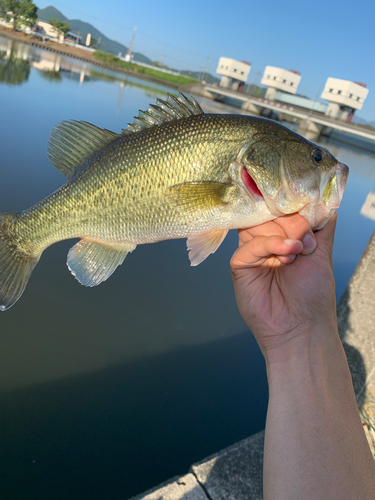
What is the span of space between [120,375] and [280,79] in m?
67.4

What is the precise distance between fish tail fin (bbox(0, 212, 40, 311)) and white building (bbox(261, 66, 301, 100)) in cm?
6645

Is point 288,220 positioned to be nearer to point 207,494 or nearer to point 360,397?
point 207,494

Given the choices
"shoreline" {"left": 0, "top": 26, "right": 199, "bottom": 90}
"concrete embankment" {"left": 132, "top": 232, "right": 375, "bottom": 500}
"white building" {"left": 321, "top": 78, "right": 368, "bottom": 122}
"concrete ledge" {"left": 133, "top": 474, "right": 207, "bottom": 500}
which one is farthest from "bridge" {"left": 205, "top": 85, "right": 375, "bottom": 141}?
"concrete ledge" {"left": 133, "top": 474, "right": 207, "bottom": 500}

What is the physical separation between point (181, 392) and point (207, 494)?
4.02 feet

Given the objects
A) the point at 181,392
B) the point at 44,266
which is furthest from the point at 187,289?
the point at 44,266

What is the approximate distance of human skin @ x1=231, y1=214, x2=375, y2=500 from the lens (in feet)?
4.01

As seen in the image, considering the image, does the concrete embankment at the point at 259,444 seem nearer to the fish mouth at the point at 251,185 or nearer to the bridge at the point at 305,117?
the fish mouth at the point at 251,185

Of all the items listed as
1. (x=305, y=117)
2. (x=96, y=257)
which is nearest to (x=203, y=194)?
(x=96, y=257)

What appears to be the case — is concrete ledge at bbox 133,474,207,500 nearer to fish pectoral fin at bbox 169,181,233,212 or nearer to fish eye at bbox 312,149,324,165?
fish pectoral fin at bbox 169,181,233,212

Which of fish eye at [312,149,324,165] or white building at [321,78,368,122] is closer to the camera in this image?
fish eye at [312,149,324,165]

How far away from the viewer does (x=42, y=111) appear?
8.35 m

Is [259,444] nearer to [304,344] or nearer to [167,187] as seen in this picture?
[304,344]

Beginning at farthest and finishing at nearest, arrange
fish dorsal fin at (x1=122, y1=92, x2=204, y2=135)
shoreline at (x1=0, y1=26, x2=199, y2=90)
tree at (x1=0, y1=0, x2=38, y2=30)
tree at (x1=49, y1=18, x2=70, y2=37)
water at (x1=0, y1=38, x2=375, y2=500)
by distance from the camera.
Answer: tree at (x1=49, y1=18, x2=70, y2=37), tree at (x1=0, y1=0, x2=38, y2=30), shoreline at (x1=0, y1=26, x2=199, y2=90), water at (x1=0, y1=38, x2=375, y2=500), fish dorsal fin at (x1=122, y1=92, x2=204, y2=135)

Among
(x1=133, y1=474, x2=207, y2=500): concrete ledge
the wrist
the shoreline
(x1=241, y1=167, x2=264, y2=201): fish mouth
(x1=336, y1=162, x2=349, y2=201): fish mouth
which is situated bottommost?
(x1=133, y1=474, x2=207, y2=500): concrete ledge
